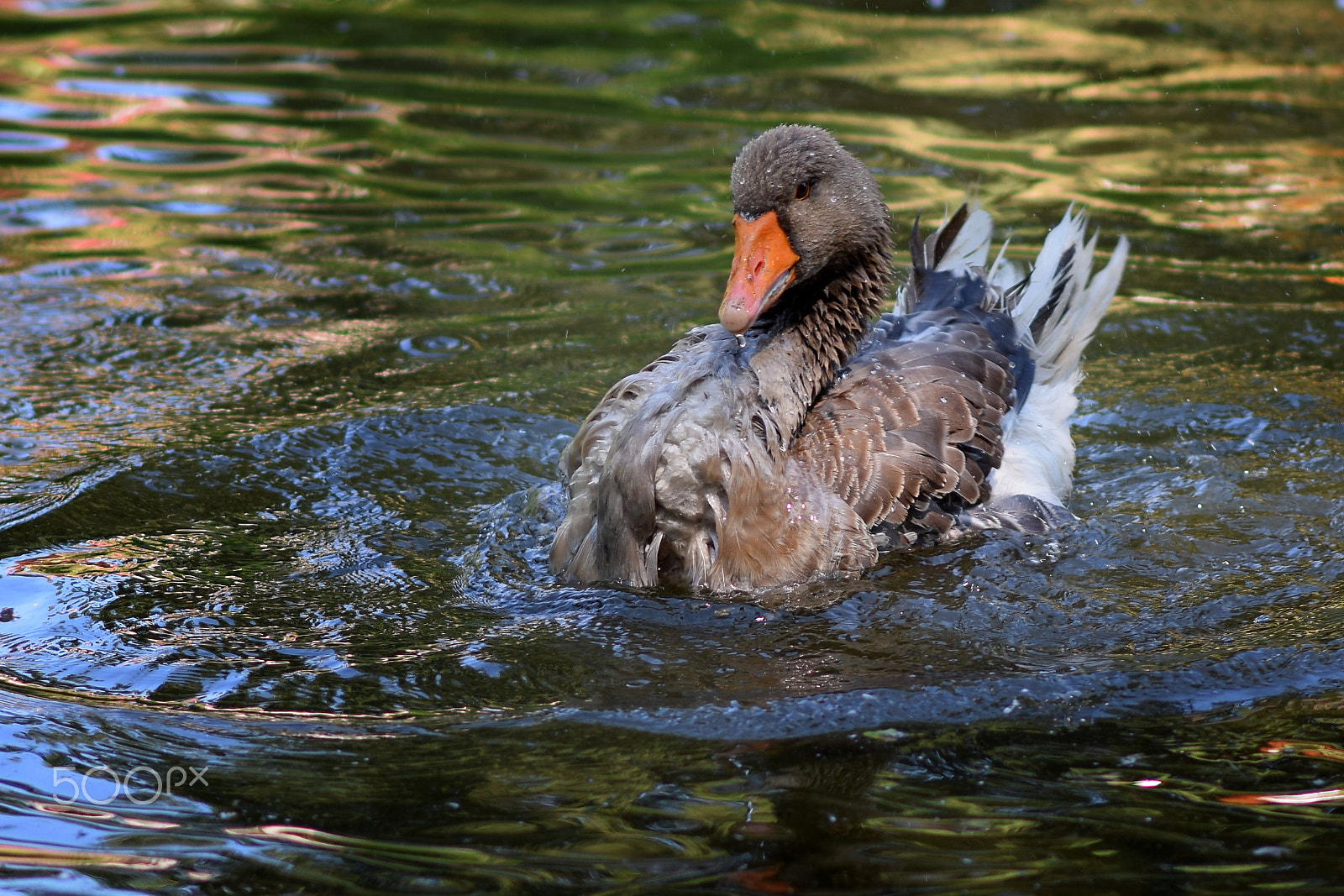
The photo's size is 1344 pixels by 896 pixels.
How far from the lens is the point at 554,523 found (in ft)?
19.6

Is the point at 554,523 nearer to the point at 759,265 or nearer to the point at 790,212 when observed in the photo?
the point at 759,265

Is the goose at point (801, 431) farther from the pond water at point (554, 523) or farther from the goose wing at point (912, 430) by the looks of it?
the pond water at point (554, 523)

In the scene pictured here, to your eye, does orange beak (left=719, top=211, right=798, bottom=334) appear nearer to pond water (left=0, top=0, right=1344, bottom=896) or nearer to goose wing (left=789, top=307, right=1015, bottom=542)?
goose wing (left=789, top=307, right=1015, bottom=542)

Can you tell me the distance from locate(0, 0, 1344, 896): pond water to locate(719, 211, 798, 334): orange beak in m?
1.18

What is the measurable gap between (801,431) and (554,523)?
48.4 inches

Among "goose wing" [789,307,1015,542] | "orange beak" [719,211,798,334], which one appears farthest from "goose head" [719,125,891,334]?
"goose wing" [789,307,1015,542]

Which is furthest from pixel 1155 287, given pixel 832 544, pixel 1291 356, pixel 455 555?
pixel 455 555

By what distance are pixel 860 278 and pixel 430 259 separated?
428 centimetres

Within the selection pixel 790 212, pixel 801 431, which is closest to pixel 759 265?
pixel 790 212

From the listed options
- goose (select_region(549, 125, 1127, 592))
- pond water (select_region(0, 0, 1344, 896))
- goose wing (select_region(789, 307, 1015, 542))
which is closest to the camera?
pond water (select_region(0, 0, 1344, 896))

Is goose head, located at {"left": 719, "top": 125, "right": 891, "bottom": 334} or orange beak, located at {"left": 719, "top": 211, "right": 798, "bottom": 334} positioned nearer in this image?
orange beak, located at {"left": 719, "top": 211, "right": 798, "bottom": 334}

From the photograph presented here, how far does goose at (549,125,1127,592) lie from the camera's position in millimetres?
5098

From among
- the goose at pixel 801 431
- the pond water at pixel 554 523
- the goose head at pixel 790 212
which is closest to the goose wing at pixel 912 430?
the goose at pixel 801 431

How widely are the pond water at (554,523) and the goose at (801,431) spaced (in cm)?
20
